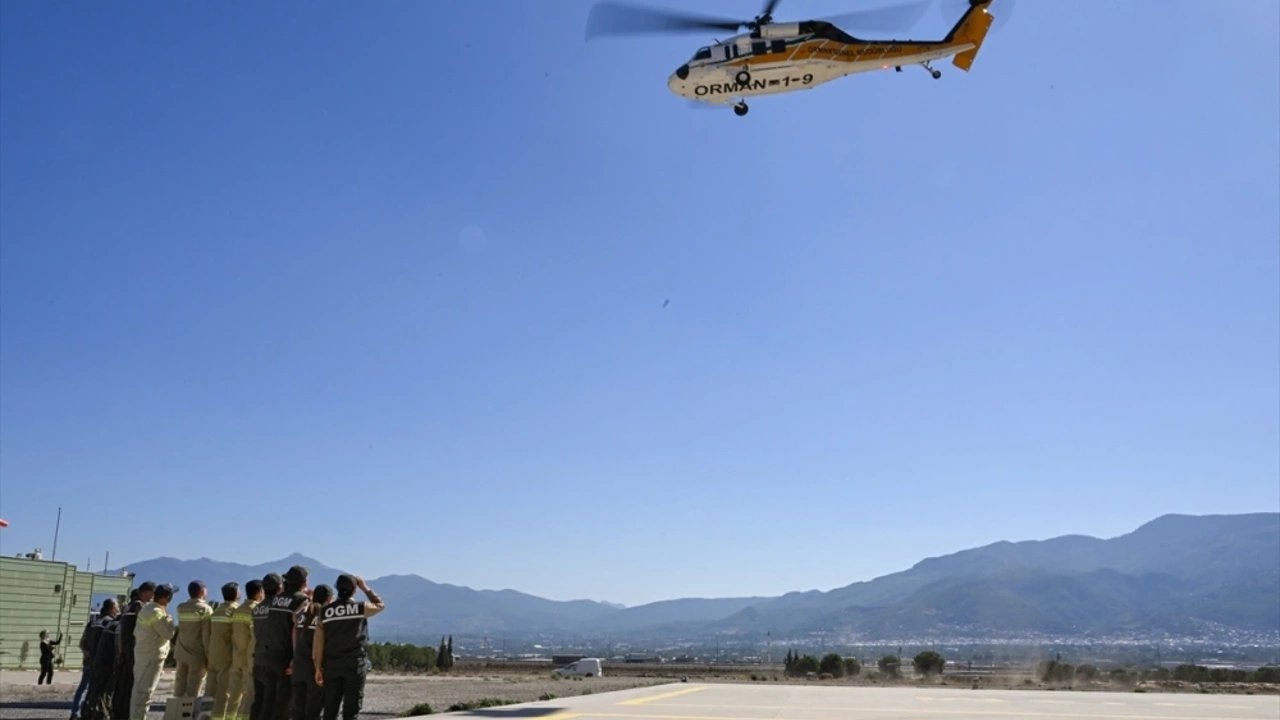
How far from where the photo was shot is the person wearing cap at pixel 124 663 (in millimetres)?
12203

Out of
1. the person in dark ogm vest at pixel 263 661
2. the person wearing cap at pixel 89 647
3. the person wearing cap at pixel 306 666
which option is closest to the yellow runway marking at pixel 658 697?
the person in dark ogm vest at pixel 263 661

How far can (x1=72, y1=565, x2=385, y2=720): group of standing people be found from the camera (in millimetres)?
9164

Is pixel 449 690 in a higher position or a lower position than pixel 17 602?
lower

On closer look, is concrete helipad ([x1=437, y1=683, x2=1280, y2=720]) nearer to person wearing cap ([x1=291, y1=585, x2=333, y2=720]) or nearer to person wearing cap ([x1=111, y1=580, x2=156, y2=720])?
person wearing cap ([x1=291, y1=585, x2=333, y2=720])

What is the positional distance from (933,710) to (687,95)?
15.8m

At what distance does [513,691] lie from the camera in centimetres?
1920

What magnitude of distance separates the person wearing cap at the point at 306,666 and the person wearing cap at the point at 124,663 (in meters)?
3.71

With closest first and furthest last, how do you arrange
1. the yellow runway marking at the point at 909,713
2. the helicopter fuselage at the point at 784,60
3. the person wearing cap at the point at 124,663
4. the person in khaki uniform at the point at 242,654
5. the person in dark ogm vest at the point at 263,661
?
the person in dark ogm vest at the point at 263,661, the person in khaki uniform at the point at 242,654, the person wearing cap at the point at 124,663, the yellow runway marking at the point at 909,713, the helicopter fuselage at the point at 784,60

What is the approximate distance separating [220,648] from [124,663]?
2.12 m

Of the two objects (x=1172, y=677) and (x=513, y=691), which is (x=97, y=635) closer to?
(x=513, y=691)

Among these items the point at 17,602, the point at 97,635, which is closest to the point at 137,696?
the point at 97,635

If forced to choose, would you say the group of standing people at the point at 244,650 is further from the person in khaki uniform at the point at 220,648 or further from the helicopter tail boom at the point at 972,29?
the helicopter tail boom at the point at 972,29

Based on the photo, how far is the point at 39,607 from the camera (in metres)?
29.6

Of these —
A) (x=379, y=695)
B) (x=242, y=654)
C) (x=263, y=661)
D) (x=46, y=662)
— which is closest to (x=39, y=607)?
(x=46, y=662)
